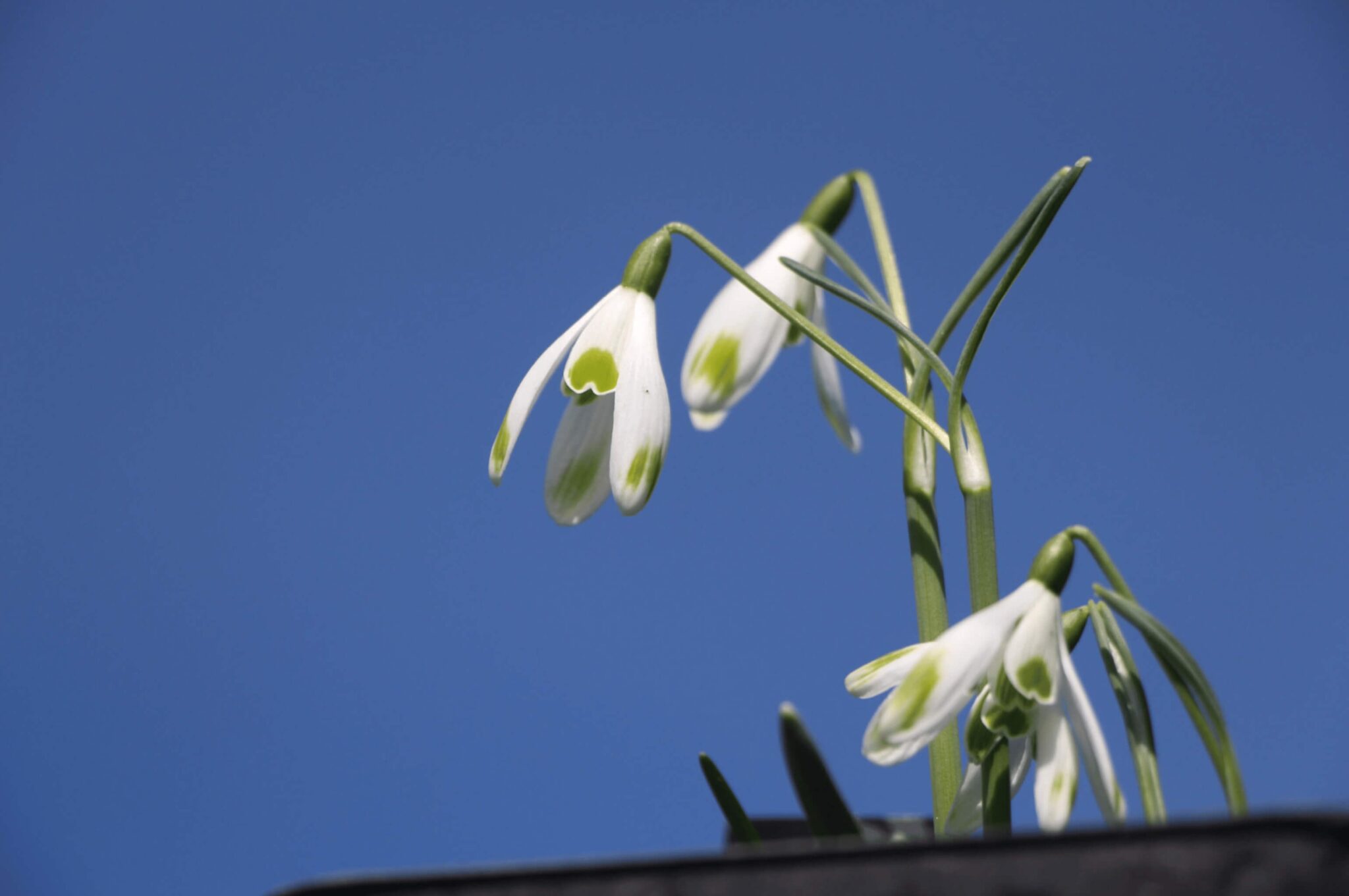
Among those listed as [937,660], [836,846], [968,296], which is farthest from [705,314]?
[836,846]

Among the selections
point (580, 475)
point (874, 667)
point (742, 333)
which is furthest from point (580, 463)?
point (874, 667)

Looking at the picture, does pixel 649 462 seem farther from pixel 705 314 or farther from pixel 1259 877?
pixel 1259 877

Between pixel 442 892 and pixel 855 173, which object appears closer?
pixel 442 892

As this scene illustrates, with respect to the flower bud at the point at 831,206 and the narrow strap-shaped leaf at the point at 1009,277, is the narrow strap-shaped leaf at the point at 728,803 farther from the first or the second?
the flower bud at the point at 831,206

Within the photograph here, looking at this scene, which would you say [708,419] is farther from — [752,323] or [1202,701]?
[1202,701]

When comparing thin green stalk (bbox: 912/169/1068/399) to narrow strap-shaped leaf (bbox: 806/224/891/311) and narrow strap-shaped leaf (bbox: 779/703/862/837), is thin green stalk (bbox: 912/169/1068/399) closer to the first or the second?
narrow strap-shaped leaf (bbox: 806/224/891/311)
